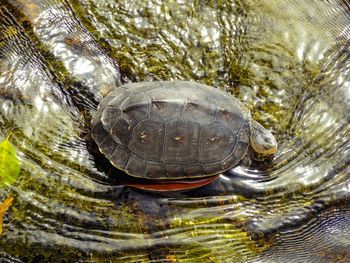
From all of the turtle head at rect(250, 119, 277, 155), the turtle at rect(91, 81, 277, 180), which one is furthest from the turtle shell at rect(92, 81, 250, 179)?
the turtle head at rect(250, 119, 277, 155)

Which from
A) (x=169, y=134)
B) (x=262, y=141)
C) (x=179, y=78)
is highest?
(x=169, y=134)

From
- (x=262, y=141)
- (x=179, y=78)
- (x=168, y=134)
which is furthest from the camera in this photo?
(x=179, y=78)

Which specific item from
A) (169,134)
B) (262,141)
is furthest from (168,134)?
(262,141)

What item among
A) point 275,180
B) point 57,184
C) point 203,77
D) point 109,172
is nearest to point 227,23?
point 203,77

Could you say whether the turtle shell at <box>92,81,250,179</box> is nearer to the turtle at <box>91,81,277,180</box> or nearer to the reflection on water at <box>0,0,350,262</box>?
the turtle at <box>91,81,277,180</box>

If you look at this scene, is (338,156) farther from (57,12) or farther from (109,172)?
(57,12)

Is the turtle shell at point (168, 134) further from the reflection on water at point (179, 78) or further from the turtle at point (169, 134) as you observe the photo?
the reflection on water at point (179, 78)

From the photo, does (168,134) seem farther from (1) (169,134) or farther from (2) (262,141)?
(2) (262,141)

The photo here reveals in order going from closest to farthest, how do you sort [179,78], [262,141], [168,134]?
[168,134] < [262,141] < [179,78]
